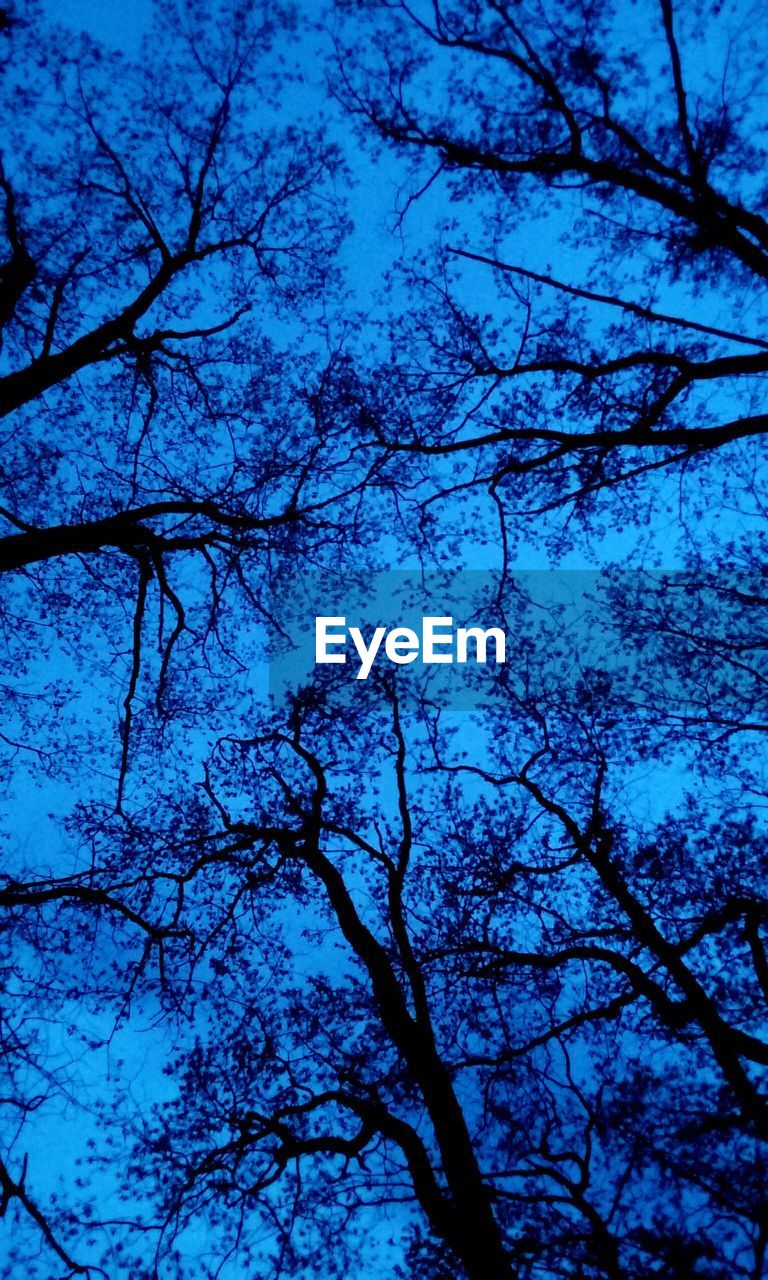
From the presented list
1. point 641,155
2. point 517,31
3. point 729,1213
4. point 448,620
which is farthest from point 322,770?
point 517,31

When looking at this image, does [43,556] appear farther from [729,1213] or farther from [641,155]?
[729,1213]

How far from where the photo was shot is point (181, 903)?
7.32 meters

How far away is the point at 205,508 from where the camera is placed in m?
6.72

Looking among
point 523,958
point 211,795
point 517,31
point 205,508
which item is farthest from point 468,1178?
point 517,31

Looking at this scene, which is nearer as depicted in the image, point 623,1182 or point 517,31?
point 517,31

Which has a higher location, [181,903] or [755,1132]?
[181,903]

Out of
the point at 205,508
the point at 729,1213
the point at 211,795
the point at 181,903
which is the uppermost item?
the point at 205,508

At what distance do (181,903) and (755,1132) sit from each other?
6133 millimetres

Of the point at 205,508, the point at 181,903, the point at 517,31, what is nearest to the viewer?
the point at 517,31

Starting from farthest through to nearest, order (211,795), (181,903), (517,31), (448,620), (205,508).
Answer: (448,620)
(211,795)
(181,903)
(205,508)
(517,31)

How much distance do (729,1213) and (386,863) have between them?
510cm

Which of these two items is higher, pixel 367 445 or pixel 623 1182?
pixel 367 445

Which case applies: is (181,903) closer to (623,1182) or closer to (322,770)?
(322,770)

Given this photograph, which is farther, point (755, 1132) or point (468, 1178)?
point (755, 1132)
